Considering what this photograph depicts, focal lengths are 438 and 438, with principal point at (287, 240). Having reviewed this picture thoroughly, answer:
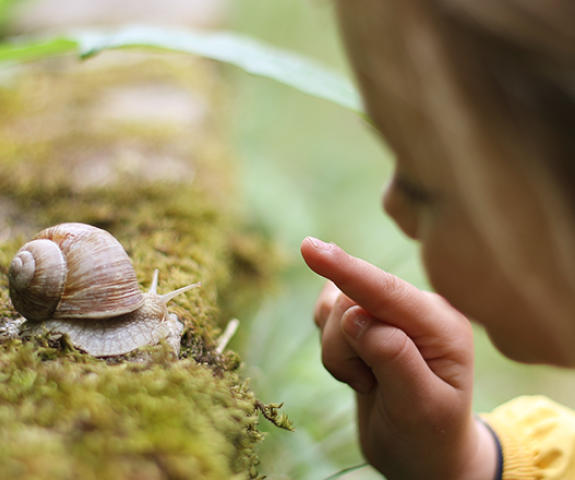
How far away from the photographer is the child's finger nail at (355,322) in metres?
0.94

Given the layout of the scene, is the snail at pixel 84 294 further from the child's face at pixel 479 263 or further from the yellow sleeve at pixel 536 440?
the yellow sleeve at pixel 536 440

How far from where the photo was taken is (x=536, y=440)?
126 centimetres

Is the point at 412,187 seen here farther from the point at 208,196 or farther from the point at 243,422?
the point at 208,196

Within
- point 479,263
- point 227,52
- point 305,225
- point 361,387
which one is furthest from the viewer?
point 305,225

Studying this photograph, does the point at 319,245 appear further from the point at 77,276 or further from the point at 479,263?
the point at 77,276

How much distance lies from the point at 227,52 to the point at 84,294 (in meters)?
0.72

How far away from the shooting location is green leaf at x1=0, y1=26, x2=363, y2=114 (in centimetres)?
111

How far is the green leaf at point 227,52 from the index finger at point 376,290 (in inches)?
16.9

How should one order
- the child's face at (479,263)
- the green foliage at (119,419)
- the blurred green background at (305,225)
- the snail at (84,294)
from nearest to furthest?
the green foliage at (119,419) → the child's face at (479,263) → the snail at (84,294) → the blurred green background at (305,225)

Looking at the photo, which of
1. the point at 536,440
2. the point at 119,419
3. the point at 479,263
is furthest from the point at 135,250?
the point at 536,440

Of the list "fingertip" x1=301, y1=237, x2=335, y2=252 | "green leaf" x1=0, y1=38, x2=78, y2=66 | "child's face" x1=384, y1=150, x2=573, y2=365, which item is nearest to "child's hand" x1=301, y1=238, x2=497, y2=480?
"fingertip" x1=301, y1=237, x2=335, y2=252

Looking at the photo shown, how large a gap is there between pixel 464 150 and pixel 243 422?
0.50m

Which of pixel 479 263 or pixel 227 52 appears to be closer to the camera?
pixel 479 263

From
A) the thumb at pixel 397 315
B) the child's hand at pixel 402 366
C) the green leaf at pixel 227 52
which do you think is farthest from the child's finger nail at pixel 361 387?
the green leaf at pixel 227 52
